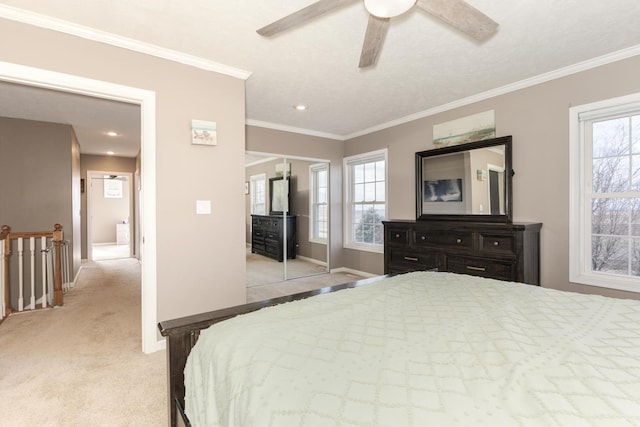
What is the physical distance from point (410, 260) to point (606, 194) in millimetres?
1874

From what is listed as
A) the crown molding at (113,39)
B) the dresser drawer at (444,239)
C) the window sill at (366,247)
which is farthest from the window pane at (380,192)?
the crown molding at (113,39)

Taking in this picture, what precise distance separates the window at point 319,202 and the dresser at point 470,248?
5.99 feet

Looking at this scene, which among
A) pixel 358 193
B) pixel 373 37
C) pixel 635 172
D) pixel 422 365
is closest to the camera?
pixel 422 365

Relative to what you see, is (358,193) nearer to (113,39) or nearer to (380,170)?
(380,170)

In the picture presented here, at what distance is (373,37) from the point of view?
1717mm

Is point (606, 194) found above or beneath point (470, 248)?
above

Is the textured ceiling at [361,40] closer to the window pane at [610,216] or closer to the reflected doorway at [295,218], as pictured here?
the window pane at [610,216]

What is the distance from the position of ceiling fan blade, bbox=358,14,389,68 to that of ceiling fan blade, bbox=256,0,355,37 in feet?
0.53

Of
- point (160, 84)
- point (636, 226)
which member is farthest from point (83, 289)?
point (636, 226)

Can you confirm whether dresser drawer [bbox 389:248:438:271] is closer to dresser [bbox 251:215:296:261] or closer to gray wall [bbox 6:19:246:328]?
gray wall [bbox 6:19:246:328]

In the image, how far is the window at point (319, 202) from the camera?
212 inches

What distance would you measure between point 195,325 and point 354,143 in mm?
4436

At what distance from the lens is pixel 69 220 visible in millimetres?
4449

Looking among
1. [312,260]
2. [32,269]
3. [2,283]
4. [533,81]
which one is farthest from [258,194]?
[533,81]
